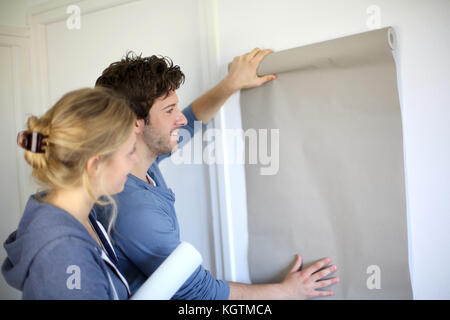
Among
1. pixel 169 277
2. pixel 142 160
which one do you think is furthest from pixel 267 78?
pixel 169 277

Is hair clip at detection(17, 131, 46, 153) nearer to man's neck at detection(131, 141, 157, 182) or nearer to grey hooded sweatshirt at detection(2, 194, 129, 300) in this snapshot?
grey hooded sweatshirt at detection(2, 194, 129, 300)

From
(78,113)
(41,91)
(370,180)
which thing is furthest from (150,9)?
(370,180)

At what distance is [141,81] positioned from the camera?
1.18 m

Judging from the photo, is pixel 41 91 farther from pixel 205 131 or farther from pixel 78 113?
pixel 78 113

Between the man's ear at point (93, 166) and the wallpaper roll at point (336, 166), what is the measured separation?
1.85 ft

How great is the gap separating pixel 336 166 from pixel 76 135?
2.26 feet

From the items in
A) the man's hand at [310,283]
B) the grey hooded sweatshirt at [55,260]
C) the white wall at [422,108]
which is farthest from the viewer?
the man's hand at [310,283]

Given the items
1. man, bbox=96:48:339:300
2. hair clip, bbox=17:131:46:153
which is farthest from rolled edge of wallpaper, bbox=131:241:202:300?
hair clip, bbox=17:131:46:153

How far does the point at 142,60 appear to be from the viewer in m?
1.21

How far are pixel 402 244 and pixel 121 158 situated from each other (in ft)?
2.44

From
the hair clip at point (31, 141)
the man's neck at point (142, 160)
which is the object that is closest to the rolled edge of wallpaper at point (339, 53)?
the man's neck at point (142, 160)

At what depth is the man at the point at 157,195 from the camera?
1.07 metres

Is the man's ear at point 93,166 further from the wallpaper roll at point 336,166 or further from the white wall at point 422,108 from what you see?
the white wall at point 422,108
